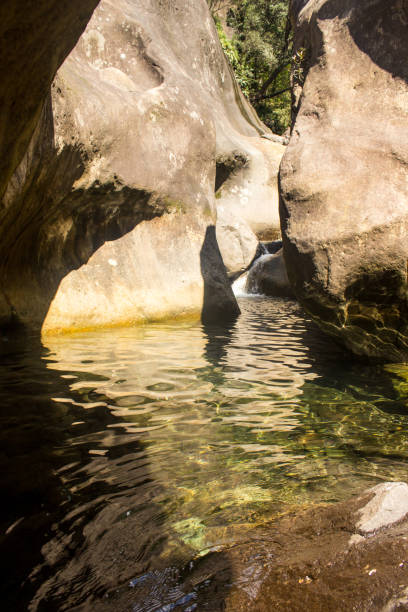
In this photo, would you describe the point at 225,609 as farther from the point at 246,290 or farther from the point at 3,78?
the point at 246,290

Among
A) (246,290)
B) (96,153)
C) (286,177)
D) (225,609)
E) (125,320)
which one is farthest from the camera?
(246,290)

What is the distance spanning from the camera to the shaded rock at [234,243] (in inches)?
496

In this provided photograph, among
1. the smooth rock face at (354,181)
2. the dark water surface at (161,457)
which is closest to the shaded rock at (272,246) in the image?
the smooth rock face at (354,181)

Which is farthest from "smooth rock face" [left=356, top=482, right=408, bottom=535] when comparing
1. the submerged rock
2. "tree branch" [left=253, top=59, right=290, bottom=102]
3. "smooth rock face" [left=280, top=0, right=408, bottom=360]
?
"tree branch" [left=253, top=59, right=290, bottom=102]

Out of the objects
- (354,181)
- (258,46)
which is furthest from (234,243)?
(258,46)

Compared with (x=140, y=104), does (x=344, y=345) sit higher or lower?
lower

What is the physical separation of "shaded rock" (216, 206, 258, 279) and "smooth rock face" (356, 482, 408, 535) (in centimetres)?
1105

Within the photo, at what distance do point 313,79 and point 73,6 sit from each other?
9.95ft

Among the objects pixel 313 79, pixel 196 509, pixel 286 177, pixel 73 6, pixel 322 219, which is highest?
pixel 313 79

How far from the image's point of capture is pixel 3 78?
221cm

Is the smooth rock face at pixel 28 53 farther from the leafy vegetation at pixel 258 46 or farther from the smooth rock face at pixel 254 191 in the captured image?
the leafy vegetation at pixel 258 46

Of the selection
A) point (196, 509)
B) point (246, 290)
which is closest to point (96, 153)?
point (196, 509)

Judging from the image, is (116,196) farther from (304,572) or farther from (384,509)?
(304,572)

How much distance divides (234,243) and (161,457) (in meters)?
10.6
